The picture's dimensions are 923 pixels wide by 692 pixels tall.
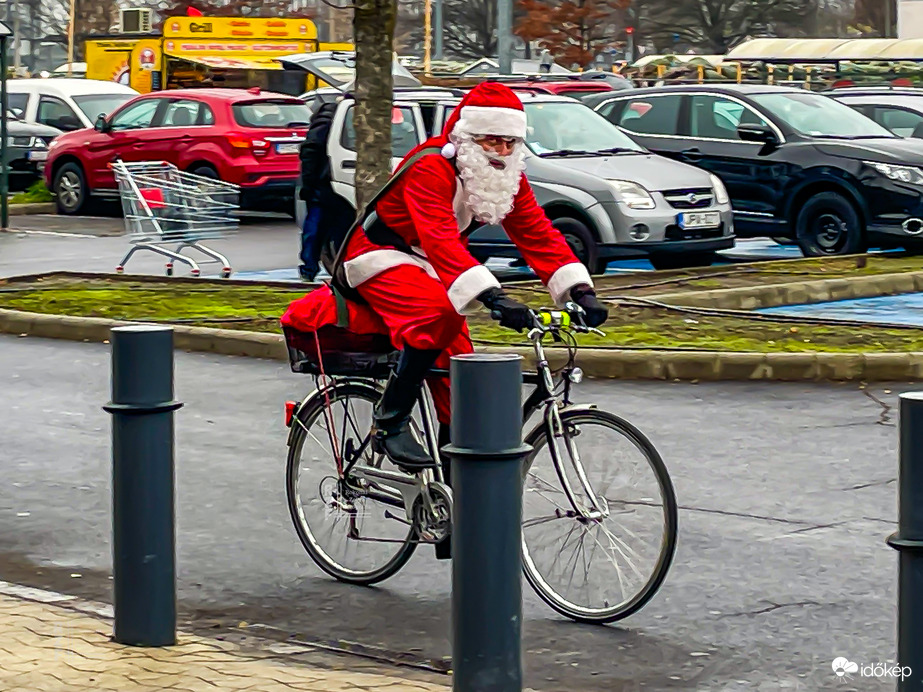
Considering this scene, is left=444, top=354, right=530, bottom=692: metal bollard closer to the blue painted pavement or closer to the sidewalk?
the sidewalk

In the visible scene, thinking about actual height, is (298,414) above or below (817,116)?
below

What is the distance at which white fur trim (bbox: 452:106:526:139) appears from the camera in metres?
5.75

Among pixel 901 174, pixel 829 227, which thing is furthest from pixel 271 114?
pixel 901 174

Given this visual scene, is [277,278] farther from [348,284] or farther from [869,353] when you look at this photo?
[348,284]

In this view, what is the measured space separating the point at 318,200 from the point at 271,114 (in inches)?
346

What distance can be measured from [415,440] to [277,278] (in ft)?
37.2

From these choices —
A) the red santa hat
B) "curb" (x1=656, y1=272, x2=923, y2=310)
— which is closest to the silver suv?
"curb" (x1=656, y1=272, x2=923, y2=310)

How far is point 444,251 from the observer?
5.61 meters

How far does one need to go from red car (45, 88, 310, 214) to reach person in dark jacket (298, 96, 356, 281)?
275 inches

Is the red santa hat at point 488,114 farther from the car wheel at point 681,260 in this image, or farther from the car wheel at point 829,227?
the car wheel at point 829,227

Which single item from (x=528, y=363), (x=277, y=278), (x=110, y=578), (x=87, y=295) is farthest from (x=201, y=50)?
(x=110, y=578)

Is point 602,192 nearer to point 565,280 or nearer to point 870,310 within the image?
point 870,310

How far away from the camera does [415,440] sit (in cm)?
601

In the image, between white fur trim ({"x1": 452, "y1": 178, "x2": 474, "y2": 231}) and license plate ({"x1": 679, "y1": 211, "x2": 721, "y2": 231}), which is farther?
license plate ({"x1": 679, "y1": 211, "x2": 721, "y2": 231})
